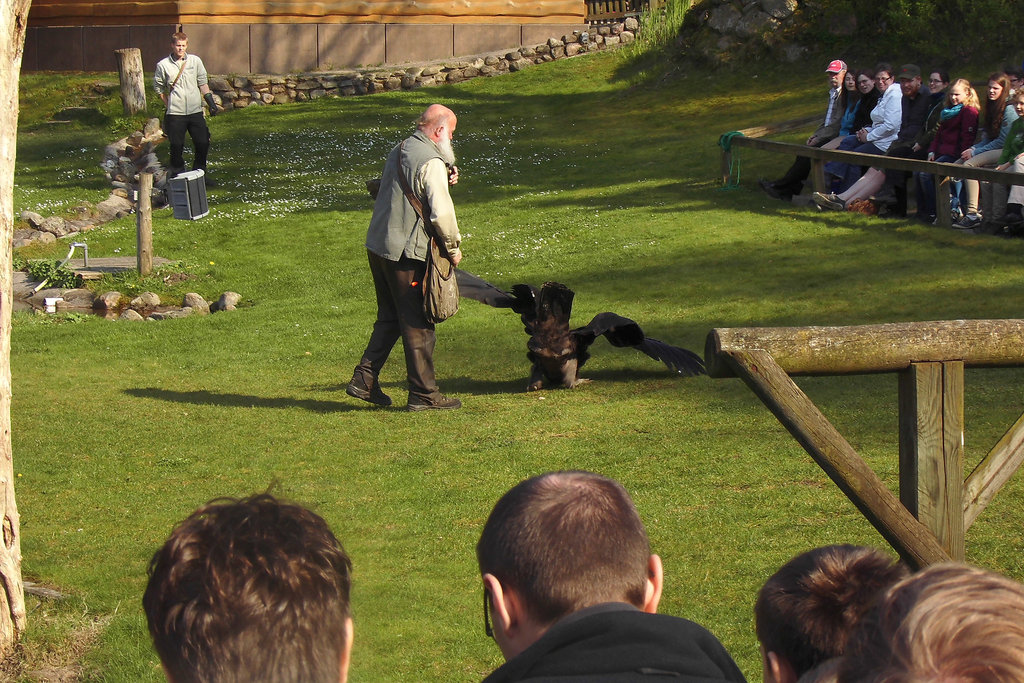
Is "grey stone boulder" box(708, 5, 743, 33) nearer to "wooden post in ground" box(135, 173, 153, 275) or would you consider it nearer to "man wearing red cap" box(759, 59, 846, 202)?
"man wearing red cap" box(759, 59, 846, 202)

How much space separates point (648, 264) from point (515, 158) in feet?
26.1

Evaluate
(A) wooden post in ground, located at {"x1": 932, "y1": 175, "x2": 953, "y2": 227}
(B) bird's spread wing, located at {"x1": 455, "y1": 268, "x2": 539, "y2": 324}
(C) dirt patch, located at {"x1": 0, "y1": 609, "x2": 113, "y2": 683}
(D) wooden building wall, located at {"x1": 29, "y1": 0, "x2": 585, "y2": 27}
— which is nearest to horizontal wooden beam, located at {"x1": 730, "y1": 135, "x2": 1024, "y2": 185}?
(A) wooden post in ground, located at {"x1": 932, "y1": 175, "x2": 953, "y2": 227}

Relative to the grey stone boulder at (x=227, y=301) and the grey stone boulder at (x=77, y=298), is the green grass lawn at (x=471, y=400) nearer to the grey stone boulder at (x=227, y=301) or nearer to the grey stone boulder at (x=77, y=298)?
the grey stone boulder at (x=227, y=301)

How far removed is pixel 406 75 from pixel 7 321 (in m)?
23.6

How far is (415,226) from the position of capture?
8016 mm

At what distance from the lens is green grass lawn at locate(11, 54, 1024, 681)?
5.16 m

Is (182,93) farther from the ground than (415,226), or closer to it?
farther from the ground

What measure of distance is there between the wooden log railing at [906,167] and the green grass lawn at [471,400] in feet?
1.38

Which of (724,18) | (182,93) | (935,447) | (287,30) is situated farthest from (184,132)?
(935,447)

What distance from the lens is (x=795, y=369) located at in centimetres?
357

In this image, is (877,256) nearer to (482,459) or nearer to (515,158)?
(482,459)

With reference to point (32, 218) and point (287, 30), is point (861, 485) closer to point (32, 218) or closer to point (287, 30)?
point (32, 218)

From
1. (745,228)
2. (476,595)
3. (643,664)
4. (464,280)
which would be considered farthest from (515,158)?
(643,664)

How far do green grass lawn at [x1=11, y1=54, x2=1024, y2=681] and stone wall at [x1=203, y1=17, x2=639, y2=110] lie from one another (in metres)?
6.93
